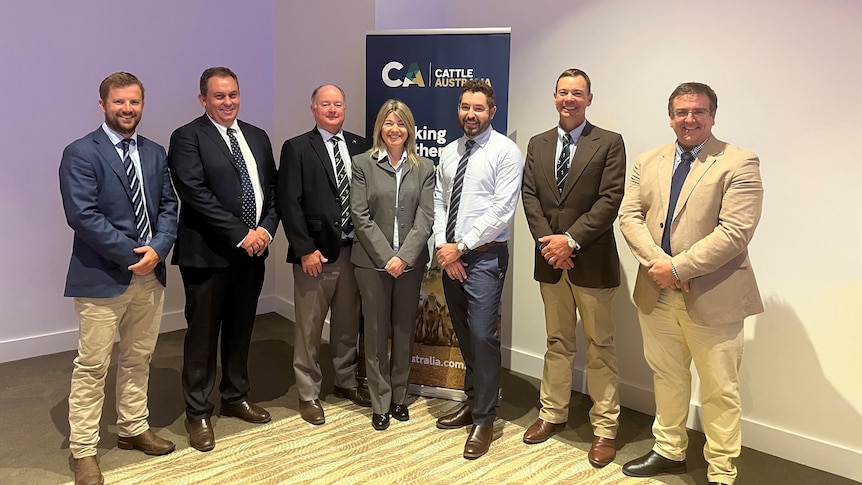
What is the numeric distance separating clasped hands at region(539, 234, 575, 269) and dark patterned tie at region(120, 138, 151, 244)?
1.97 meters

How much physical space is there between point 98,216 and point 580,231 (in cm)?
228

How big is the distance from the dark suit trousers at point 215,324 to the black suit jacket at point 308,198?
0.97 ft

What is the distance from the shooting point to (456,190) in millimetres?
3414

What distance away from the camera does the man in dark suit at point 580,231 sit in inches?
126

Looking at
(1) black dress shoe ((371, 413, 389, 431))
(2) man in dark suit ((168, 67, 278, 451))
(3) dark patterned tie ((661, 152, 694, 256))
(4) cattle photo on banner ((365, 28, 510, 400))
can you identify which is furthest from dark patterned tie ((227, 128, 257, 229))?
(3) dark patterned tie ((661, 152, 694, 256))

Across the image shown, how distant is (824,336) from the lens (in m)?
3.20

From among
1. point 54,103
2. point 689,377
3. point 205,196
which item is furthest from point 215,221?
point 689,377

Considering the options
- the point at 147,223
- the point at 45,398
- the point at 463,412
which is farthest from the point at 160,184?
the point at 463,412

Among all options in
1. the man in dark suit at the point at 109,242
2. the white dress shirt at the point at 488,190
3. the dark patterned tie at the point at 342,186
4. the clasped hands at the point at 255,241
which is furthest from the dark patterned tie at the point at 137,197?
the white dress shirt at the point at 488,190

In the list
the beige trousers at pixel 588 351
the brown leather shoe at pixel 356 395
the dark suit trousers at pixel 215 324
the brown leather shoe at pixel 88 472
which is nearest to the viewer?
the brown leather shoe at pixel 88 472

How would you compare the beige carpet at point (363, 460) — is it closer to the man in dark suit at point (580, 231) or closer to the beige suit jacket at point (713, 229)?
the man in dark suit at point (580, 231)

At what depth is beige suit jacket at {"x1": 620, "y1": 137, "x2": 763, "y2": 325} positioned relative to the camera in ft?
8.92

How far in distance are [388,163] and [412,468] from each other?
5.26ft

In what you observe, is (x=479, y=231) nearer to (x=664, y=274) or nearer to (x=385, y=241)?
(x=385, y=241)
